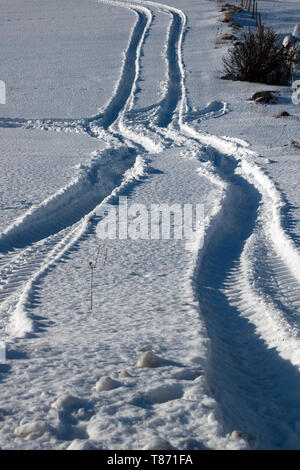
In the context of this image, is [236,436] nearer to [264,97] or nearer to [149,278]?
[149,278]

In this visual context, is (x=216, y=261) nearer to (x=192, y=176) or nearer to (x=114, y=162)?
(x=192, y=176)

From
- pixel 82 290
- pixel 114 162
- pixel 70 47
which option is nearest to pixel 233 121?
pixel 114 162

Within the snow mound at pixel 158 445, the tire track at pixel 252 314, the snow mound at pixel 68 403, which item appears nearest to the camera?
the snow mound at pixel 158 445

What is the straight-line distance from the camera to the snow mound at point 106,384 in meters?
2.90

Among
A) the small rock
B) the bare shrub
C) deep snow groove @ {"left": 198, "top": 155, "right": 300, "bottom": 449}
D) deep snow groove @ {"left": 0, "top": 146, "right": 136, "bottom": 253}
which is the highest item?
the bare shrub

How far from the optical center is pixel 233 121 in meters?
10.9

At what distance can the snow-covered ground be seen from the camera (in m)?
2.74

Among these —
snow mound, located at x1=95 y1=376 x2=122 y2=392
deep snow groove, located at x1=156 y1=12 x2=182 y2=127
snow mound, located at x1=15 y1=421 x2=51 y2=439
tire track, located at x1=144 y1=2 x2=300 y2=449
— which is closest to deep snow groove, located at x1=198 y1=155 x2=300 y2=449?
tire track, located at x1=144 y1=2 x2=300 y2=449

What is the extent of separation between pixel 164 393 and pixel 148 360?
1.05 feet

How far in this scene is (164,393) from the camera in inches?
113

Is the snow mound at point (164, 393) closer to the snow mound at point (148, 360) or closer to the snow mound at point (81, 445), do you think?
the snow mound at point (148, 360)

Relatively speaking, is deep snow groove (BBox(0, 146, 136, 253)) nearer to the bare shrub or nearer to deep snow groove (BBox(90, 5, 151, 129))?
deep snow groove (BBox(90, 5, 151, 129))

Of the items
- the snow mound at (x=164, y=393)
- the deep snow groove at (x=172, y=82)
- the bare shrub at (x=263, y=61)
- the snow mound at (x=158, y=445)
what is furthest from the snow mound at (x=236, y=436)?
the bare shrub at (x=263, y=61)

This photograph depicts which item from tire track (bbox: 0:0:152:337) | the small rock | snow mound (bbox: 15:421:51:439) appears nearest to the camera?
snow mound (bbox: 15:421:51:439)
